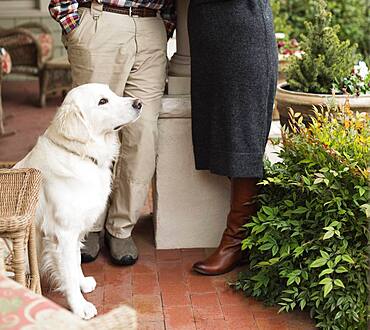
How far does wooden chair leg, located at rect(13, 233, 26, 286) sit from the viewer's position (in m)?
2.78

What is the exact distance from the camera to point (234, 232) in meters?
3.94

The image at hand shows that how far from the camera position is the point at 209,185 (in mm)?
4195

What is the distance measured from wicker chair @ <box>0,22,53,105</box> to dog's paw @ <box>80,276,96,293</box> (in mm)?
5048

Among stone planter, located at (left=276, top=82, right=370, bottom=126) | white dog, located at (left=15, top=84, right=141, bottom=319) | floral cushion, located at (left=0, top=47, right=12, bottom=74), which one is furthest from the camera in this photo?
floral cushion, located at (left=0, top=47, right=12, bottom=74)

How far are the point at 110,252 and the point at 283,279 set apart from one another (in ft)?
3.43

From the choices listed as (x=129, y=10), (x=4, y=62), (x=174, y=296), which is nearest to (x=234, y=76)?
(x=129, y=10)

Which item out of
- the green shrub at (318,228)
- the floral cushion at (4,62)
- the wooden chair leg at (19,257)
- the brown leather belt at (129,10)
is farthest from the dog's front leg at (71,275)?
the floral cushion at (4,62)

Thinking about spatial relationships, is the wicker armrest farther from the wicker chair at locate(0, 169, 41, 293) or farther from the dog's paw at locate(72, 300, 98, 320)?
the dog's paw at locate(72, 300, 98, 320)

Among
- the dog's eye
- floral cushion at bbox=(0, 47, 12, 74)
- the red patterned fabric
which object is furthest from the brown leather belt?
the red patterned fabric

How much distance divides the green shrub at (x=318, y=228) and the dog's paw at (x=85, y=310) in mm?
752

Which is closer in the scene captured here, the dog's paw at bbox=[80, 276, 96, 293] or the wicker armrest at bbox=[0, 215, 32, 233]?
the wicker armrest at bbox=[0, 215, 32, 233]

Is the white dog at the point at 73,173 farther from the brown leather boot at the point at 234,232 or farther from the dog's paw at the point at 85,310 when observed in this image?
the brown leather boot at the point at 234,232

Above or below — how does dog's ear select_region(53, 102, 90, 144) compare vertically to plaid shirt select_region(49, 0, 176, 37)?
below

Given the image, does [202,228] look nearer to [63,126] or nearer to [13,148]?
[63,126]
